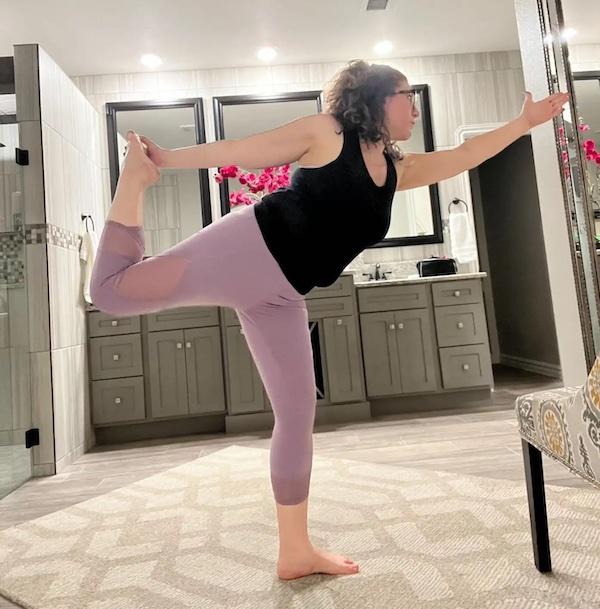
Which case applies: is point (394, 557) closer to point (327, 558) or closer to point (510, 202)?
point (327, 558)

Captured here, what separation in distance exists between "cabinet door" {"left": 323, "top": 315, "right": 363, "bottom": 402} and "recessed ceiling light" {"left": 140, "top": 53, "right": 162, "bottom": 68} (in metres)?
2.41

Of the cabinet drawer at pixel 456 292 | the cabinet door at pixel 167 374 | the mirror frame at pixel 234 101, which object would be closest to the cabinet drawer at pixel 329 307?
the cabinet drawer at pixel 456 292

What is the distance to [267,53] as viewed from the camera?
13.1 feet

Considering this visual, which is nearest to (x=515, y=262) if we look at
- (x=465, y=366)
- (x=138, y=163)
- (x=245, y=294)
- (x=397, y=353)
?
(x=465, y=366)

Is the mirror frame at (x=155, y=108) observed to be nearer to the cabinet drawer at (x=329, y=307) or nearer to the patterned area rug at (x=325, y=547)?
the cabinet drawer at (x=329, y=307)

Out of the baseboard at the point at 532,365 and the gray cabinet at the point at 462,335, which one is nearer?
the gray cabinet at the point at 462,335

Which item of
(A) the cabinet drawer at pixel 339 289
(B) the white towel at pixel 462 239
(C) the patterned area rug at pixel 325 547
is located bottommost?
(C) the patterned area rug at pixel 325 547

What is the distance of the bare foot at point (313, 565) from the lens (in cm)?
130

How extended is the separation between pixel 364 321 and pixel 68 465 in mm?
2039

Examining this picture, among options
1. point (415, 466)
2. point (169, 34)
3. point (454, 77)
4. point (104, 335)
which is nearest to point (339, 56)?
point (454, 77)

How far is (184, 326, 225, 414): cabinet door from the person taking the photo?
11.2 ft

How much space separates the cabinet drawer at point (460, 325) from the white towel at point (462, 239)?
51cm

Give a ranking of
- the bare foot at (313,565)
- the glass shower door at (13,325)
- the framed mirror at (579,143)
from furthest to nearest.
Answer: the glass shower door at (13,325)
the framed mirror at (579,143)
the bare foot at (313,565)

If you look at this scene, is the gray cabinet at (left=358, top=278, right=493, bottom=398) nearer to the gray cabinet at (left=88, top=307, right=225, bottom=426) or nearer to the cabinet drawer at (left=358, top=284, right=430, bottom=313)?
the cabinet drawer at (left=358, top=284, right=430, bottom=313)
